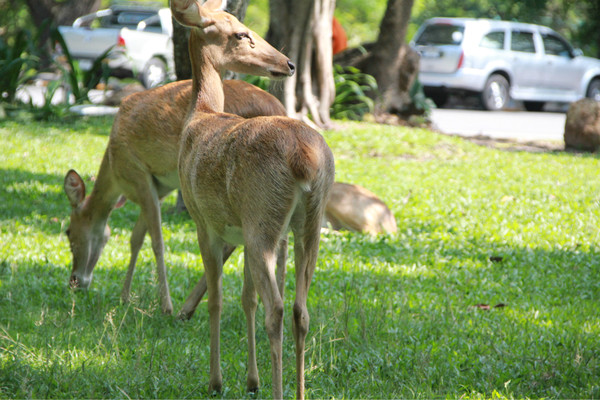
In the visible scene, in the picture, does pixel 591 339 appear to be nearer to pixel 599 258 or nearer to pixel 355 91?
pixel 599 258

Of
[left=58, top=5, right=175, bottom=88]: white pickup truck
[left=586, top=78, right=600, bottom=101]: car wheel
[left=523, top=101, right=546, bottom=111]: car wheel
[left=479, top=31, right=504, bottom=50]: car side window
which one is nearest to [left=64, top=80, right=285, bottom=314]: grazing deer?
[left=58, top=5, right=175, bottom=88]: white pickup truck

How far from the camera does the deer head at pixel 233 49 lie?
166 inches

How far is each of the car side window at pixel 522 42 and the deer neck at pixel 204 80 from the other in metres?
16.8

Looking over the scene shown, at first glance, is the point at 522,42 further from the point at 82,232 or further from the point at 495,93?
the point at 82,232

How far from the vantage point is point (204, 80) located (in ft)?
13.8

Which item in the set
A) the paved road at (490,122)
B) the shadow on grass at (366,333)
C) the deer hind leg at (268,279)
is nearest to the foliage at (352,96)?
the paved road at (490,122)

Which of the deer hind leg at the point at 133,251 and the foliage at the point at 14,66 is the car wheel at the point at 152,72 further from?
the deer hind leg at the point at 133,251

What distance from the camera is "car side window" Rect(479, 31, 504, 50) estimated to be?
18.8 meters

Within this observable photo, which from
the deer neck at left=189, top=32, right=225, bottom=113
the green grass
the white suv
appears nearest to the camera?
the green grass

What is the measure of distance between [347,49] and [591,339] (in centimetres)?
1087

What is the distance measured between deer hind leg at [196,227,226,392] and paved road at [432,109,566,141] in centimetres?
1109

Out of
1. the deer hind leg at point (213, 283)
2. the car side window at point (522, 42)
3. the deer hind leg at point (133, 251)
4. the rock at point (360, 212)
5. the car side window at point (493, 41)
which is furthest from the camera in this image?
the car side window at point (522, 42)

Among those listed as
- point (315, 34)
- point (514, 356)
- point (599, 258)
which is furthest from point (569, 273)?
point (315, 34)

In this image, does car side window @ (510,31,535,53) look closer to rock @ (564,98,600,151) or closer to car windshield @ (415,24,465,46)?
car windshield @ (415,24,465,46)
